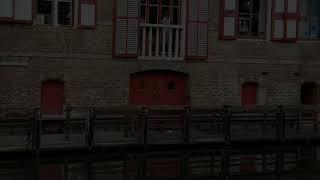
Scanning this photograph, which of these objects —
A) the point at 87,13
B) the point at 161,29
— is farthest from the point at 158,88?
the point at 87,13

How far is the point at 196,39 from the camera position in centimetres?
2022

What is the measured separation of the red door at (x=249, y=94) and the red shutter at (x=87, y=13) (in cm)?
529

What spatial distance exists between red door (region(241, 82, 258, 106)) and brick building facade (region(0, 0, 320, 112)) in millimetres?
159

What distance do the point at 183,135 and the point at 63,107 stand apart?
4.16m

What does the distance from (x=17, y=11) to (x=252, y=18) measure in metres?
7.32

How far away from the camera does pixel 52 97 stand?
1892cm

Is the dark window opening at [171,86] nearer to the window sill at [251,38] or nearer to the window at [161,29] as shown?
the window at [161,29]

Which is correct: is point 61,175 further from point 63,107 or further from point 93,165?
point 63,107

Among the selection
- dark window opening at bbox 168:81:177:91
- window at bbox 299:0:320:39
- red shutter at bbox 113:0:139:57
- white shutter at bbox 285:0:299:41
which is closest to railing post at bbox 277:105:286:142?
dark window opening at bbox 168:81:177:91

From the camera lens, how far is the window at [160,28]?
19.7 m

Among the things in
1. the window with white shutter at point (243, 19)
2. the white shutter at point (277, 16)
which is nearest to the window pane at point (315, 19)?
the white shutter at point (277, 16)

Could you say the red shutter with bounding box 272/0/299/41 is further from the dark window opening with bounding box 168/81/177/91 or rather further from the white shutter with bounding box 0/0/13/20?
the white shutter with bounding box 0/0/13/20

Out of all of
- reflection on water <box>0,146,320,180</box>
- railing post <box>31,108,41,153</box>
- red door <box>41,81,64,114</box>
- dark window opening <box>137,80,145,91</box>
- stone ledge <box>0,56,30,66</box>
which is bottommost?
reflection on water <box>0,146,320,180</box>

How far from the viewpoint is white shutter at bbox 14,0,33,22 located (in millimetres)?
18125
